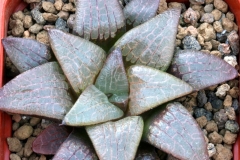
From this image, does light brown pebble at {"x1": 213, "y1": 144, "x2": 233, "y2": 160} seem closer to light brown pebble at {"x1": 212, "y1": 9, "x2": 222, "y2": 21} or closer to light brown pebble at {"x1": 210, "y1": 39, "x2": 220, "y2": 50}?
light brown pebble at {"x1": 210, "y1": 39, "x2": 220, "y2": 50}

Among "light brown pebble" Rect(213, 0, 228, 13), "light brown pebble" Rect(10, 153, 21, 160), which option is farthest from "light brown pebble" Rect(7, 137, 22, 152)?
"light brown pebble" Rect(213, 0, 228, 13)

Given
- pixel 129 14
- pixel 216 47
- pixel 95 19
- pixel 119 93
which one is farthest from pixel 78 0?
pixel 216 47

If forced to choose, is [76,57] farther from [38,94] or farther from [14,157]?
[14,157]

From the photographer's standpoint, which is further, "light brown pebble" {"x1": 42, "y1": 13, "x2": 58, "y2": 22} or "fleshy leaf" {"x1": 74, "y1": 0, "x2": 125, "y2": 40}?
"light brown pebble" {"x1": 42, "y1": 13, "x2": 58, "y2": 22}

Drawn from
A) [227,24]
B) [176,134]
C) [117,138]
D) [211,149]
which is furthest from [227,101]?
[117,138]

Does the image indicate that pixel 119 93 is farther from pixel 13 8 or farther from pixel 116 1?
pixel 13 8

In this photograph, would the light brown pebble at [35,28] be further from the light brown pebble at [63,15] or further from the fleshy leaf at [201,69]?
the fleshy leaf at [201,69]

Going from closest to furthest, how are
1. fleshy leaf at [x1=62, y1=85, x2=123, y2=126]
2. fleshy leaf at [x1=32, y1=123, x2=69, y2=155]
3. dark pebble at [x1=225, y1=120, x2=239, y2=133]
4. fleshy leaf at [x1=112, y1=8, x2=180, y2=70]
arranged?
fleshy leaf at [x1=62, y1=85, x2=123, y2=126] < fleshy leaf at [x1=112, y1=8, x2=180, y2=70] < fleshy leaf at [x1=32, y1=123, x2=69, y2=155] < dark pebble at [x1=225, y1=120, x2=239, y2=133]
